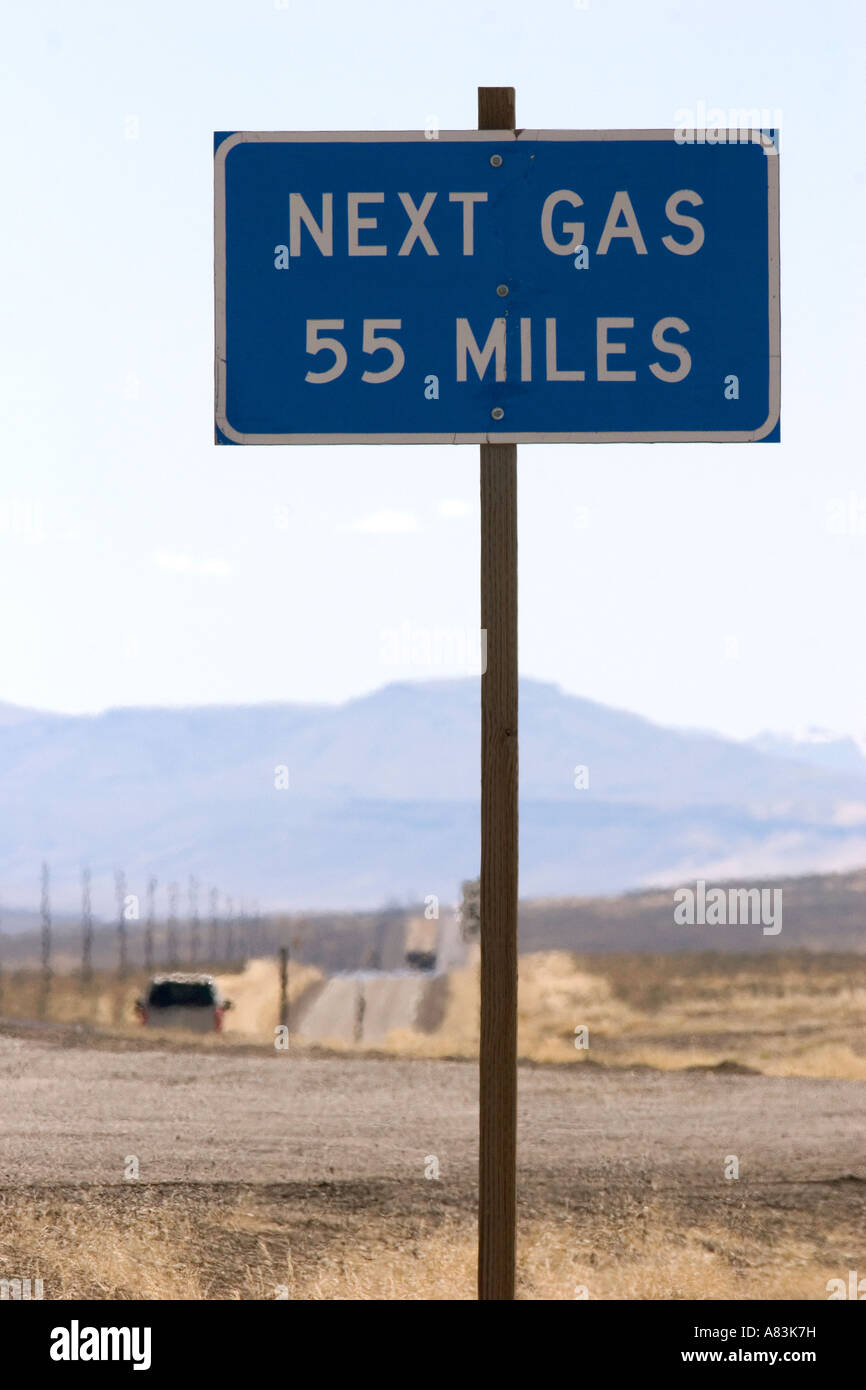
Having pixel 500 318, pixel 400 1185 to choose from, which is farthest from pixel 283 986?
pixel 500 318

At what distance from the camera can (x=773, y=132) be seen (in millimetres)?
4523

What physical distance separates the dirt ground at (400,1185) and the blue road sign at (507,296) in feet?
17.2

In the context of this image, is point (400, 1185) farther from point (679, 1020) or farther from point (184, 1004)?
point (679, 1020)

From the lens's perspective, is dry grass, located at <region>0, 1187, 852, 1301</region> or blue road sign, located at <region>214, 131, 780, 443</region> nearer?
blue road sign, located at <region>214, 131, 780, 443</region>

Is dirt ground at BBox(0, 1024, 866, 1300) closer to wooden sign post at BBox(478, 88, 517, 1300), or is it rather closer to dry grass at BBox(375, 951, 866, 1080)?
wooden sign post at BBox(478, 88, 517, 1300)

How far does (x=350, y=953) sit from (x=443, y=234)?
560ft

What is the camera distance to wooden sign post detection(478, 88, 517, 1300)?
4301 millimetres

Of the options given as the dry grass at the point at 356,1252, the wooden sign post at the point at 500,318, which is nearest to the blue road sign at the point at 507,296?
the wooden sign post at the point at 500,318

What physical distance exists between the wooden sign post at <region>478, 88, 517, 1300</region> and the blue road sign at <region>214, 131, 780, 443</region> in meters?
0.27

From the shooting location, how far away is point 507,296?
14.4 feet

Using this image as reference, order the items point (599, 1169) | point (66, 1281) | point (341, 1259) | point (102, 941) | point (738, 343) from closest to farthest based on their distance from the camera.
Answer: point (738, 343) < point (66, 1281) < point (341, 1259) < point (599, 1169) < point (102, 941)

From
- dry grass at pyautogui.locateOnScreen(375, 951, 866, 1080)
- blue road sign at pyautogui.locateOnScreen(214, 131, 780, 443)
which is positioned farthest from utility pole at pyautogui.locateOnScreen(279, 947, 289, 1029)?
blue road sign at pyautogui.locateOnScreen(214, 131, 780, 443)

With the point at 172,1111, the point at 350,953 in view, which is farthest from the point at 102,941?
the point at 172,1111

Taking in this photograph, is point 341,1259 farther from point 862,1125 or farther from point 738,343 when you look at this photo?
point 862,1125
